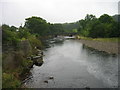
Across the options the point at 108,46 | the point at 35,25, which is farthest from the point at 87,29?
the point at 108,46

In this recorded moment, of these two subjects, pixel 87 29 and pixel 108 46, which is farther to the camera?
pixel 87 29

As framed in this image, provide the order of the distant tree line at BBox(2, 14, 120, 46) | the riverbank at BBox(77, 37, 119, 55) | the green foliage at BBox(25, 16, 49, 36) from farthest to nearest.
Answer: the green foliage at BBox(25, 16, 49, 36) → the riverbank at BBox(77, 37, 119, 55) → the distant tree line at BBox(2, 14, 120, 46)

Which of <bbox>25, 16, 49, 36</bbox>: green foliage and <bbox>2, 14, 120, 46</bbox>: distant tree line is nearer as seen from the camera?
<bbox>2, 14, 120, 46</bbox>: distant tree line

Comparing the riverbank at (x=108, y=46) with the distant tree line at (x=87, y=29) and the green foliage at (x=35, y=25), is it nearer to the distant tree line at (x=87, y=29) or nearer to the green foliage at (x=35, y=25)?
→ the distant tree line at (x=87, y=29)

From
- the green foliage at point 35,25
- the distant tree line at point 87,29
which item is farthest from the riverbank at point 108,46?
the green foliage at point 35,25

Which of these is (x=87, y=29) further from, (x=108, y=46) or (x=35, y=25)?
(x=108, y=46)

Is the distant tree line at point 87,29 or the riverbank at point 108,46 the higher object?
the distant tree line at point 87,29

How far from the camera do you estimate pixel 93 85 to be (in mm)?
15875

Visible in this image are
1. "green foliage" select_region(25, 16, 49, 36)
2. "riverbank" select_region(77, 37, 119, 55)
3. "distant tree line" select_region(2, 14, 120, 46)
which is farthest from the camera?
"green foliage" select_region(25, 16, 49, 36)

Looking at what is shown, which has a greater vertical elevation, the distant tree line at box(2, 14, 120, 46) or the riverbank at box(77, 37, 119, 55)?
the distant tree line at box(2, 14, 120, 46)

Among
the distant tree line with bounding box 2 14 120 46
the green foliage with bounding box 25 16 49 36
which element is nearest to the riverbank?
the distant tree line with bounding box 2 14 120 46

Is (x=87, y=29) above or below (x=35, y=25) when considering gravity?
below

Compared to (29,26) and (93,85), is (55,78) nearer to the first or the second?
(93,85)

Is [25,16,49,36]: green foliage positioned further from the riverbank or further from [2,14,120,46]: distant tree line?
the riverbank
